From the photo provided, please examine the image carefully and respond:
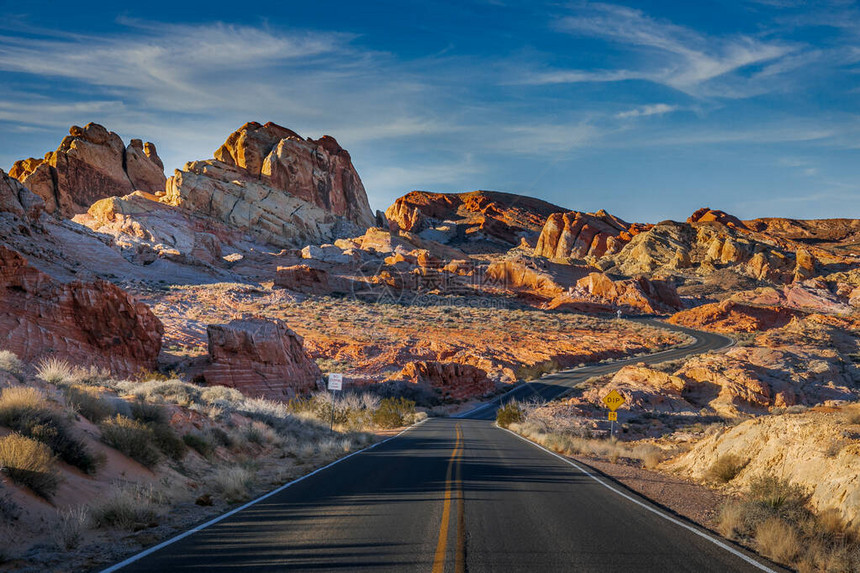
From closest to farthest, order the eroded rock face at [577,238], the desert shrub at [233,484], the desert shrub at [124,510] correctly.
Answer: the desert shrub at [124,510], the desert shrub at [233,484], the eroded rock face at [577,238]

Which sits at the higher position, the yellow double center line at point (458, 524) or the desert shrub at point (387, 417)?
the yellow double center line at point (458, 524)

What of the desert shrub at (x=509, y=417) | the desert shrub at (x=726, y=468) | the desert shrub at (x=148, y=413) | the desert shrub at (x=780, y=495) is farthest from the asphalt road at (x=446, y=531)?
the desert shrub at (x=509, y=417)

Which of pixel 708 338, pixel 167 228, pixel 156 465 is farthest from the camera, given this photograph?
pixel 167 228

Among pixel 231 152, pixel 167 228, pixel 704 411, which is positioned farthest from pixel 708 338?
pixel 231 152

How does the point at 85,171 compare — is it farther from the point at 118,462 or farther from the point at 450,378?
the point at 118,462

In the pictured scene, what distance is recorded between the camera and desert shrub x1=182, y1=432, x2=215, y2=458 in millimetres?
11578

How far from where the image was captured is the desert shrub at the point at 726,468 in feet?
38.5

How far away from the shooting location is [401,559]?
18.7ft

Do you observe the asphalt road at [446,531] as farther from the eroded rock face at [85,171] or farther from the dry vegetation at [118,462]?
the eroded rock face at [85,171]

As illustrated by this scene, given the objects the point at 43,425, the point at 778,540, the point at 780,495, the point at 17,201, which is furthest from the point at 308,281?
the point at 778,540

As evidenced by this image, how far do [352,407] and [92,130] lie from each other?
104 metres

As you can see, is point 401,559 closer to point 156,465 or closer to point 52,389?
point 156,465

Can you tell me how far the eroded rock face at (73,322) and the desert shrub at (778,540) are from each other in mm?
23386

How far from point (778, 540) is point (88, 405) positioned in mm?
11544
